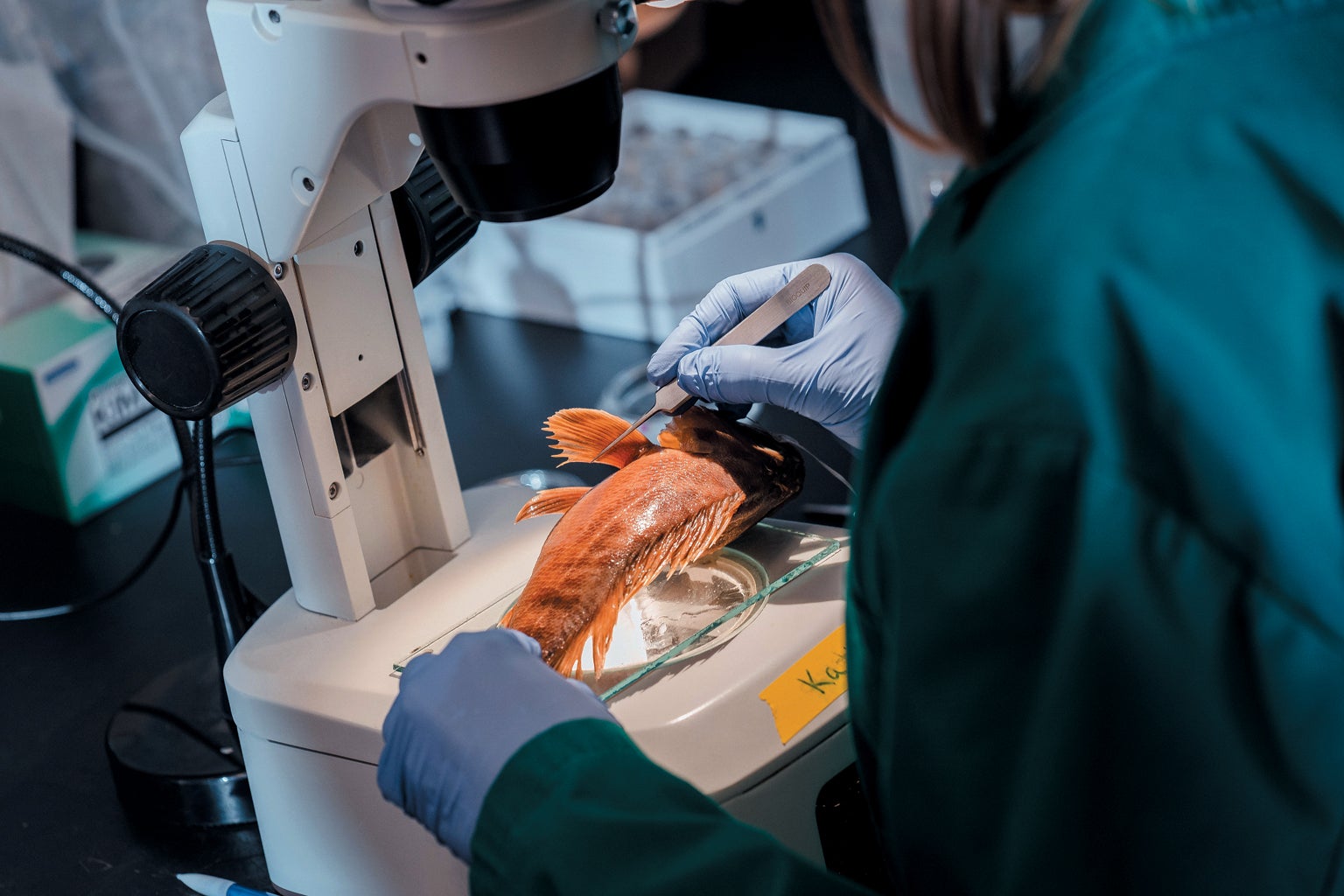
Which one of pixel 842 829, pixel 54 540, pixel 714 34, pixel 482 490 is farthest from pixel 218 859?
pixel 714 34

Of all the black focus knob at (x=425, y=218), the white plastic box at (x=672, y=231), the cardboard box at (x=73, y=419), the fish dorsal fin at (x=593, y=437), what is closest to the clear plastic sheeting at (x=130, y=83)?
the cardboard box at (x=73, y=419)

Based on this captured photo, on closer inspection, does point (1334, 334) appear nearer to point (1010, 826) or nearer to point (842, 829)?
point (1010, 826)

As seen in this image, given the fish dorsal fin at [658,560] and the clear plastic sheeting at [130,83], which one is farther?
the clear plastic sheeting at [130,83]

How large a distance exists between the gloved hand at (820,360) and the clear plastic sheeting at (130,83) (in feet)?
3.25

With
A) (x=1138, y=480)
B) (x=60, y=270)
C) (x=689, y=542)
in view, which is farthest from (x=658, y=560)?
(x=60, y=270)

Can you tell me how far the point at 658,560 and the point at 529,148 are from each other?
316mm

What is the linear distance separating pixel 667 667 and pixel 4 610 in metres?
0.93

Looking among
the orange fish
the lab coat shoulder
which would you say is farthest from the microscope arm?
the lab coat shoulder

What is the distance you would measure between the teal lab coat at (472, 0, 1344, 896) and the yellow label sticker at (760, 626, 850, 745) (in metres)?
0.30

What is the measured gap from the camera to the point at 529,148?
30.6 inches

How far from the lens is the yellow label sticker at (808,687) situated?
85 cm

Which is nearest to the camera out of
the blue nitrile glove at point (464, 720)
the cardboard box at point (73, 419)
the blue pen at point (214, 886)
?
the blue nitrile glove at point (464, 720)

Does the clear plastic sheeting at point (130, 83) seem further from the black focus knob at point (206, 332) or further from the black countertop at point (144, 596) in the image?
the black focus knob at point (206, 332)

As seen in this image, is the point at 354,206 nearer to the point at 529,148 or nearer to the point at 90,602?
the point at 529,148
